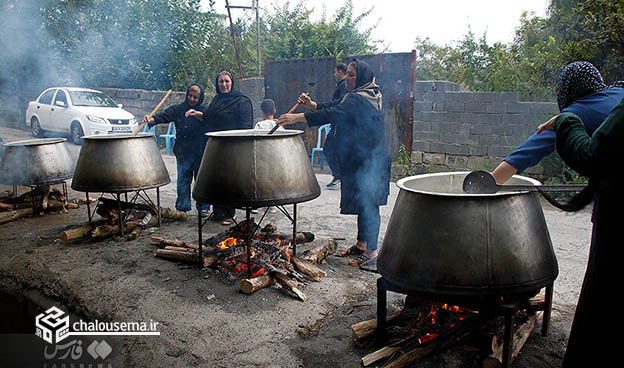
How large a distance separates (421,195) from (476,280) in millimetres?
490

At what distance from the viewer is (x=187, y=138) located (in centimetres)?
608

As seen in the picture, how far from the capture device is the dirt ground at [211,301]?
2.81 meters

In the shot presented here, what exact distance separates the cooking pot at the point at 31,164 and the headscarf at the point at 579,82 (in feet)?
19.6

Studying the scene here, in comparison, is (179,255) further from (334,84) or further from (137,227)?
(334,84)

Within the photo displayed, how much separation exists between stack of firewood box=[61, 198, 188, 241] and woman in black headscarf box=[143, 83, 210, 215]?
1.22ft

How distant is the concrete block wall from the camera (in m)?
8.23

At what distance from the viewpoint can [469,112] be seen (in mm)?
8758

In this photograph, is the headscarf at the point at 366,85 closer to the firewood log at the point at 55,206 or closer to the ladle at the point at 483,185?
the ladle at the point at 483,185

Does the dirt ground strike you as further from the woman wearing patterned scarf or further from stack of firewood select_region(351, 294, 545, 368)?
the woman wearing patterned scarf

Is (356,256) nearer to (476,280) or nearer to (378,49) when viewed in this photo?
(476,280)

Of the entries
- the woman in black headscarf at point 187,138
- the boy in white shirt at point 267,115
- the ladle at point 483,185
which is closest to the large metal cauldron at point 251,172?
the ladle at point 483,185

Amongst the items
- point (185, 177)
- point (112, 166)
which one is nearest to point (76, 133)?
point (185, 177)

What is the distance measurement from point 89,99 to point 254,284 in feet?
38.7

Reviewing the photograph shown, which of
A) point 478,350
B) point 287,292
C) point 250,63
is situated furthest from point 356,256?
point 250,63
